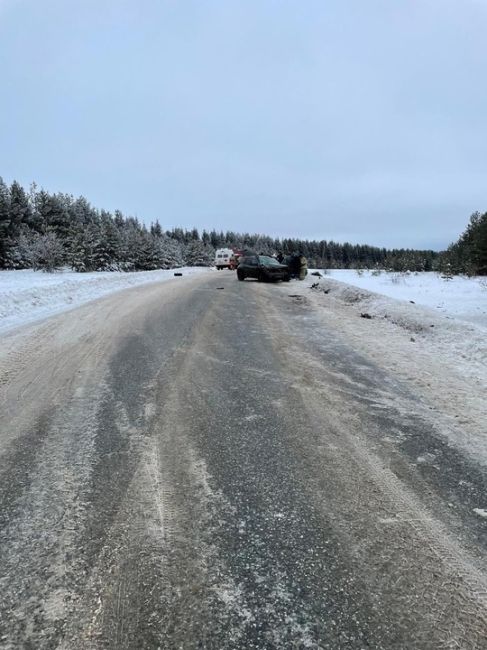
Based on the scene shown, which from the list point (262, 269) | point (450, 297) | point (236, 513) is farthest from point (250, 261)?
point (236, 513)

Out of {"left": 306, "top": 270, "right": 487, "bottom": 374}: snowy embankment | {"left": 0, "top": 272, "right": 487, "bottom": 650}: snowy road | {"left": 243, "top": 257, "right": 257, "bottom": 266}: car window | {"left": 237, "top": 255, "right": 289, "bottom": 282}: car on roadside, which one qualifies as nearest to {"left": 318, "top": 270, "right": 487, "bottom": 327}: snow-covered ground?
{"left": 306, "top": 270, "right": 487, "bottom": 374}: snowy embankment

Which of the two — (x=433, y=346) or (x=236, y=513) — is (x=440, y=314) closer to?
(x=433, y=346)

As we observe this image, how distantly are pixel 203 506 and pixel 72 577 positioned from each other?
35.4 inches

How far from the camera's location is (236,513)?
2.86 metres

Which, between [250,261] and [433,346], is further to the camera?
[250,261]

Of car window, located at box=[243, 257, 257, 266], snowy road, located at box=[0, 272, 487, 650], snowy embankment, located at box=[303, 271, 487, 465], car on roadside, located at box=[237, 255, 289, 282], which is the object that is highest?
car window, located at box=[243, 257, 257, 266]

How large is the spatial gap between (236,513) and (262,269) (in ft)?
63.2

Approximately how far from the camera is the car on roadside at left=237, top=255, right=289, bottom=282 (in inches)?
851

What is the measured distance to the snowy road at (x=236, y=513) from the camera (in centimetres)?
205

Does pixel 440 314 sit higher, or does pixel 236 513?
pixel 440 314

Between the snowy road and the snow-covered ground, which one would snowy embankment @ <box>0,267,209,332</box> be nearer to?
the snowy road

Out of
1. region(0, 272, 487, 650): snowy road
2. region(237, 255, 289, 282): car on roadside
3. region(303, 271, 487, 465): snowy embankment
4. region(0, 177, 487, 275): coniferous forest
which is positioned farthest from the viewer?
region(0, 177, 487, 275): coniferous forest

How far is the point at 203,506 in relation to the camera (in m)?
2.95

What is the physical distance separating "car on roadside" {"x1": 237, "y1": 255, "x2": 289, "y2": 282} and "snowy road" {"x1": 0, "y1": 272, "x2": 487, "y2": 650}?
1592 cm
